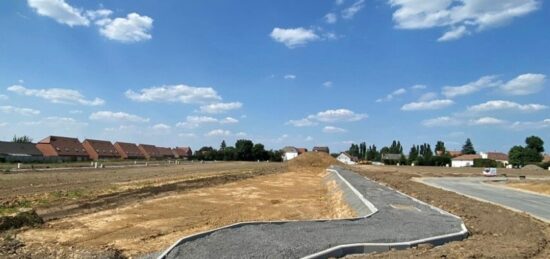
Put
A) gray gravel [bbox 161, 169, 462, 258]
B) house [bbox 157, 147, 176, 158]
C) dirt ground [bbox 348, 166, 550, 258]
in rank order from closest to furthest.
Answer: gray gravel [bbox 161, 169, 462, 258] → dirt ground [bbox 348, 166, 550, 258] → house [bbox 157, 147, 176, 158]

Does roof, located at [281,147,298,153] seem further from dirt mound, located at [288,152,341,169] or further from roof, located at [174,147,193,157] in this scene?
dirt mound, located at [288,152,341,169]

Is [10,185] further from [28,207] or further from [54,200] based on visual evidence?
[28,207]

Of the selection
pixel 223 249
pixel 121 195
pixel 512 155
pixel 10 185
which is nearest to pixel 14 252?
pixel 223 249

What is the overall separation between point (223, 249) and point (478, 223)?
9.67 metres

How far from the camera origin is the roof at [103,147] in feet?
352

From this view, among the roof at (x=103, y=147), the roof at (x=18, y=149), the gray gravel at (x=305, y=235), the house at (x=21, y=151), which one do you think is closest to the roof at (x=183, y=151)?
the roof at (x=103, y=147)

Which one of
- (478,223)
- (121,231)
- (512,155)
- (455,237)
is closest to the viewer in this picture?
(455,237)

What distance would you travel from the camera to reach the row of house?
82938 mm

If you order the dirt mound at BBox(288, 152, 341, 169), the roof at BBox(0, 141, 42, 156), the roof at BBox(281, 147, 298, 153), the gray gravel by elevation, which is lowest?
the gray gravel

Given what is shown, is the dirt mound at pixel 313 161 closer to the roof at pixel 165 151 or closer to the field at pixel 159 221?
the field at pixel 159 221

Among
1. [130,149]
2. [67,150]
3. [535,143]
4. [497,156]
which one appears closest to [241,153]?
[130,149]

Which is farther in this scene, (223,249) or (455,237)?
(455,237)

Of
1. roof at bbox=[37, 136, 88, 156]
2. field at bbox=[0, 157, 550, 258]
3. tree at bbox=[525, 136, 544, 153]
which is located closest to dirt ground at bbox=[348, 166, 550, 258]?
field at bbox=[0, 157, 550, 258]

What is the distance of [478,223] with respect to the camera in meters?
15.0
